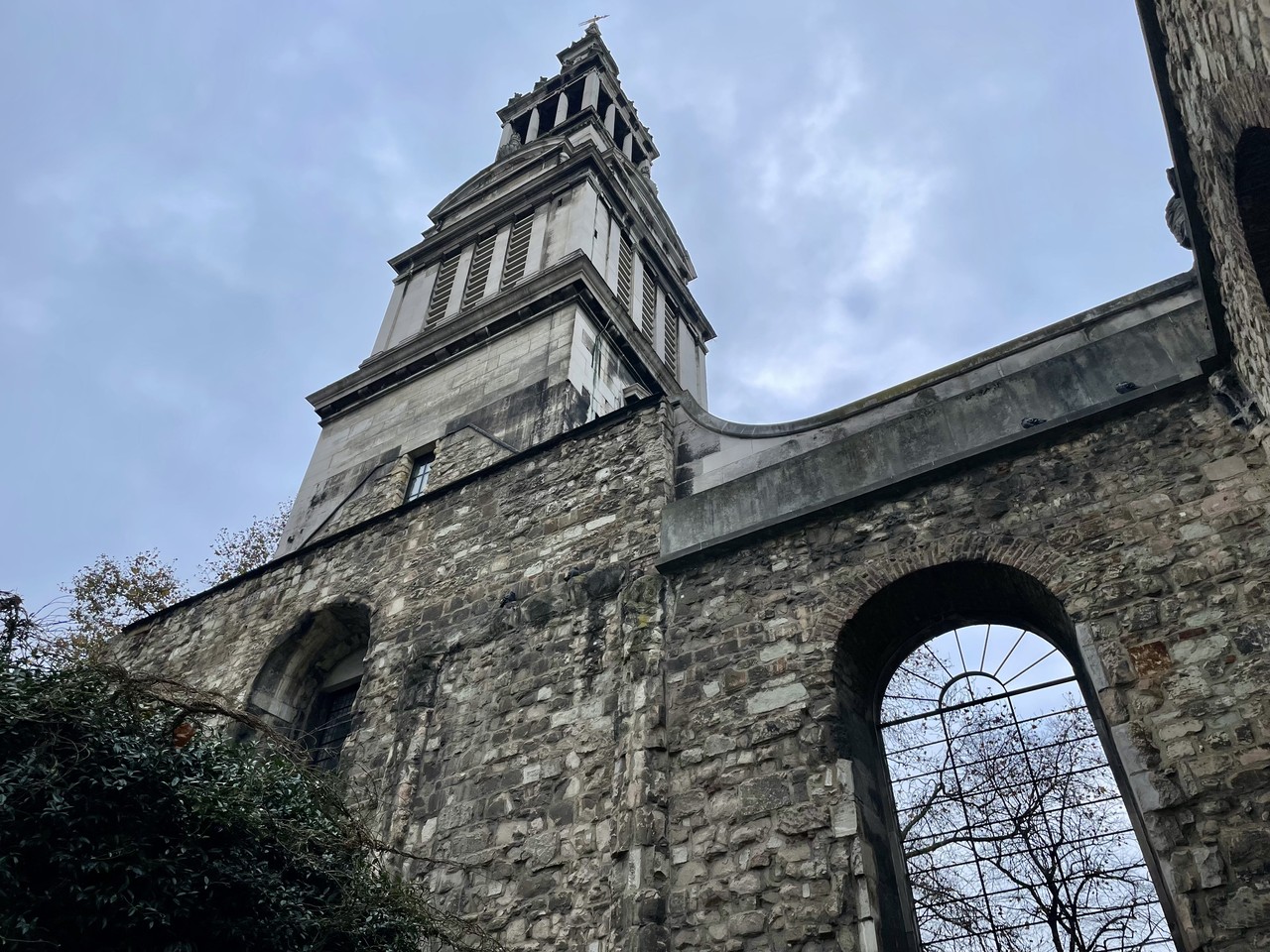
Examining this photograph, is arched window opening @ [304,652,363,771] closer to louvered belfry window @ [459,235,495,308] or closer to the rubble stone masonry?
the rubble stone masonry

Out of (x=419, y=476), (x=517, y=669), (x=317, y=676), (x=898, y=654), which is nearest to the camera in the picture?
(x=898, y=654)

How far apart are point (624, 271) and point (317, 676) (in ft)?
31.0

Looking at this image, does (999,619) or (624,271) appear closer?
(999,619)

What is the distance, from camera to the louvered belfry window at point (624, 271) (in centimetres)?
1641

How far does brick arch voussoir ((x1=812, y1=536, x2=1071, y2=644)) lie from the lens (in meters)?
6.07

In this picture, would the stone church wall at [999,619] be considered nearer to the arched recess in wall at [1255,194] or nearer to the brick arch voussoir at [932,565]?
the brick arch voussoir at [932,565]

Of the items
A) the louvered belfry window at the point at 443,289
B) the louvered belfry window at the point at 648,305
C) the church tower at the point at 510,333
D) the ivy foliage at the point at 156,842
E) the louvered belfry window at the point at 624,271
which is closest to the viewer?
the ivy foliage at the point at 156,842

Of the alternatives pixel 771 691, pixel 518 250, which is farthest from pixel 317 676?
pixel 518 250

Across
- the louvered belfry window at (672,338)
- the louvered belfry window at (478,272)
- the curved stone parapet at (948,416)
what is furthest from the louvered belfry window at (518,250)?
the curved stone parapet at (948,416)

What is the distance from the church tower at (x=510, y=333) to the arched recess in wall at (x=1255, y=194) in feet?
16.9

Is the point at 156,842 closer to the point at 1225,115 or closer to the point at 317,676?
the point at 317,676

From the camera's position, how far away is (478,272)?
1672 centimetres

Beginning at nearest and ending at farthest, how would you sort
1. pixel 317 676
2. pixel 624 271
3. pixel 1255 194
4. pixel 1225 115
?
1. pixel 1225 115
2. pixel 1255 194
3. pixel 317 676
4. pixel 624 271

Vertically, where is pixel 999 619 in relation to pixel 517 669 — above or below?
below
